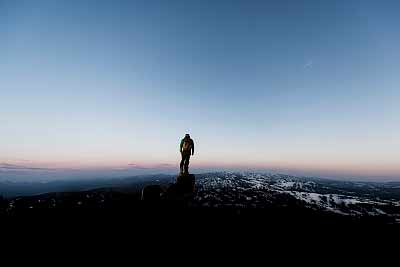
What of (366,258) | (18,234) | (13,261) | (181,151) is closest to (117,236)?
(13,261)

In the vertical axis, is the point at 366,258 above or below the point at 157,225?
below

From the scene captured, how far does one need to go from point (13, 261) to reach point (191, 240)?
24.8 metres

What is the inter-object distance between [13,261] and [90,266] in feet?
33.8

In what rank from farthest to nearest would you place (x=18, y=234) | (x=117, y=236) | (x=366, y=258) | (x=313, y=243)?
(x=313, y=243) → (x=366, y=258) → (x=18, y=234) → (x=117, y=236)

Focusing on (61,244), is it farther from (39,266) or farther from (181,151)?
(181,151)

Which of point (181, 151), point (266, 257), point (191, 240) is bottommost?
point (266, 257)

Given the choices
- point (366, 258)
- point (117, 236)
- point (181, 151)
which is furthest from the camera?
point (366, 258)

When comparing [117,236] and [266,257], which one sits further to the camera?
[266,257]

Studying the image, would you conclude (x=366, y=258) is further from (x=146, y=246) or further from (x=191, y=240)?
(x=146, y=246)

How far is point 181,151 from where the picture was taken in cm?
3684

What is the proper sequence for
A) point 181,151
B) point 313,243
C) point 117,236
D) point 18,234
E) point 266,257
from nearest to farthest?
point 117,236 < point 181,151 < point 18,234 < point 266,257 < point 313,243

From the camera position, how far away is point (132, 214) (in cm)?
3738

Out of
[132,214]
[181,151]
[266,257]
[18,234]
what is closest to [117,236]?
[132,214]

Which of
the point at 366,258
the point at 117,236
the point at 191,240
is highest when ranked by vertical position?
the point at 117,236
